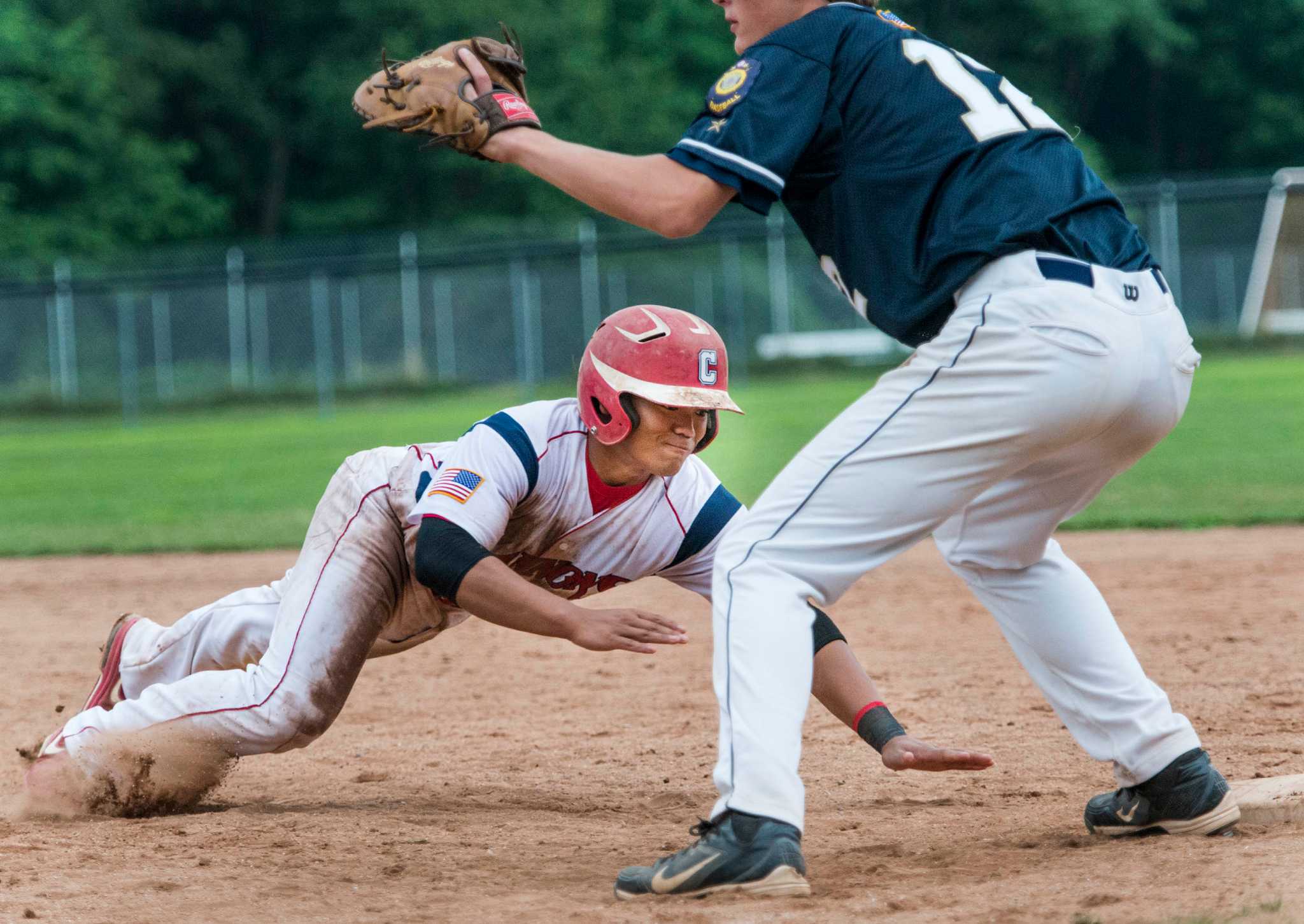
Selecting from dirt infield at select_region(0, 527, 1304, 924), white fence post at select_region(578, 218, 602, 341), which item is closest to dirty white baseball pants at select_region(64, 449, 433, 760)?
dirt infield at select_region(0, 527, 1304, 924)

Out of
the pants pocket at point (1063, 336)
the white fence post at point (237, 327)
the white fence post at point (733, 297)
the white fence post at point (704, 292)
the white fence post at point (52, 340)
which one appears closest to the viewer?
the pants pocket at point (1063, 336)

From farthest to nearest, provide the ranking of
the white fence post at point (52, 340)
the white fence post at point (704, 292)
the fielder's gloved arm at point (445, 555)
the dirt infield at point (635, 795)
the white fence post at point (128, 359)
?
1. the white fence post at point (704, 292)
2. the white fence post at point (52, 340)
3. the white fence post at point (128, 359)
4. the fielder's gloved arm at point (445, 555)
5. the dirt infield at point (635, 795)

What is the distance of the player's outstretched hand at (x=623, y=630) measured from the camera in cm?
304

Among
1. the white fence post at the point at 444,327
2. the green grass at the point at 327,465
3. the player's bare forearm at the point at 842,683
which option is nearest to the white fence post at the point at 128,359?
the green grass at the point at 327,465

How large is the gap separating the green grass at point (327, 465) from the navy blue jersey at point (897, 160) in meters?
0.47

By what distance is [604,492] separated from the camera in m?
3.68

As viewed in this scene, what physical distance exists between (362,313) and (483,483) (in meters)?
23.4

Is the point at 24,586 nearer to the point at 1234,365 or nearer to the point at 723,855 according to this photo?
the point at 723,855

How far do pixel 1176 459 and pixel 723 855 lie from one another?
35.2 feet

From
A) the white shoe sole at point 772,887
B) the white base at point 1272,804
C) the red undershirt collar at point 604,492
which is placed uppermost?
the red undershirt collar at point 604,492

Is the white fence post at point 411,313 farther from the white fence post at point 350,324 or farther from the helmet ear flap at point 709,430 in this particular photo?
the helmet ear flap at point 709,430

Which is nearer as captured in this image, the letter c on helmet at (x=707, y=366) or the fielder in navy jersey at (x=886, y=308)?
the fielder in navy jersey at (x=886, y=308)

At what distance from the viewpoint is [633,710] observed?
16.7 ft

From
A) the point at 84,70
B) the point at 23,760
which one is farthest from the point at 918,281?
the point at 84,70
